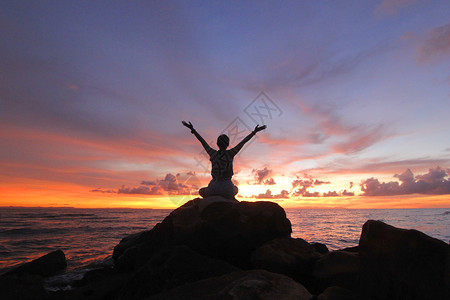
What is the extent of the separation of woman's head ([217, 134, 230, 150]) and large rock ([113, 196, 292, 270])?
174 centimetres

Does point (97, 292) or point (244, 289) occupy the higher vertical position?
point (244, 289)

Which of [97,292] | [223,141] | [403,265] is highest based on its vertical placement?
[223,141]

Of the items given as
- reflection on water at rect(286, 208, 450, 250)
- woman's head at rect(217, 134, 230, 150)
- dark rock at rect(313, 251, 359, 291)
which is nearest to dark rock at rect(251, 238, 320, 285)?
dark rock at rect(313, 251, 359, 291)

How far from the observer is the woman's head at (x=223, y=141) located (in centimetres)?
788

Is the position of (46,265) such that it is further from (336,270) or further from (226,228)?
(336,270)

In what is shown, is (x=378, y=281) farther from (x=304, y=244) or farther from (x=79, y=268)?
(x=79, y=268)

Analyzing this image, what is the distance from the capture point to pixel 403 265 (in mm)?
3594

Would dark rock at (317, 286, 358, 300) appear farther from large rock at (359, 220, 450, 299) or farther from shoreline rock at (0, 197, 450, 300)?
large rock at (359, 220, 450, 299)

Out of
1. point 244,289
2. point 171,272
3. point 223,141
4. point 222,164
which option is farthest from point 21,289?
point 223,141

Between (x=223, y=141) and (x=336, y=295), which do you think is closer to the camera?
(x=336, y=295)

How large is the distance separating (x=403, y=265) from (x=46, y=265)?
1125 cm

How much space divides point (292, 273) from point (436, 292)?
256 centimetres

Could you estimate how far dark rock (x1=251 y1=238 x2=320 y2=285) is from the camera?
209 inches

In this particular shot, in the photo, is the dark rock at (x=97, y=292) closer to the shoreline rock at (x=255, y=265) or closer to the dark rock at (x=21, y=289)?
the shoreline rock at (x=255, y=265)
